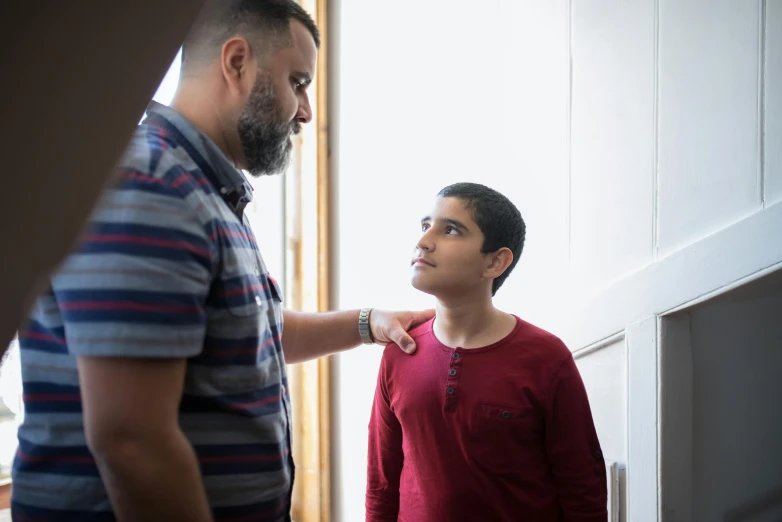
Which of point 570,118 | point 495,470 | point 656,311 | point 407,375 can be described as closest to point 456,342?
point 407,375

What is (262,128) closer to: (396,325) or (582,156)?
(396,325)

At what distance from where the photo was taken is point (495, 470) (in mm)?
1036

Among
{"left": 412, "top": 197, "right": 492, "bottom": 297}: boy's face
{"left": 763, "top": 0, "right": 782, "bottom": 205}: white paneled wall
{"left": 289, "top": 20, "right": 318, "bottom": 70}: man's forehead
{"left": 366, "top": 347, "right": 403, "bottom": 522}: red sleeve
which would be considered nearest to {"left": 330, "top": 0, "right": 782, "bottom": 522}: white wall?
{"left": 763, "top": 0, "right": 782, "bottom": 205}: white paneled wall

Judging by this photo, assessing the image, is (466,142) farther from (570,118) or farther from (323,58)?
(323,58)

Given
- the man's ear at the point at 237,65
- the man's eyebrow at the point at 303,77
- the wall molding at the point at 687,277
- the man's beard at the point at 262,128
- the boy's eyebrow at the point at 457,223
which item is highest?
the man's eyebrow at the point at 303,77

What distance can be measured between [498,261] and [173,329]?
0.72 metres

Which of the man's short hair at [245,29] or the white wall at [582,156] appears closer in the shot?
the man's short hair at [245,29]

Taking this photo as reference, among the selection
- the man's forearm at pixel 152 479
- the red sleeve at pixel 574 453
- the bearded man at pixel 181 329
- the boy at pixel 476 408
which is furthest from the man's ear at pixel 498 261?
the man's forearm at pixel 152 479

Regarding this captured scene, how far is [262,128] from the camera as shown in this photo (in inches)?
33.6

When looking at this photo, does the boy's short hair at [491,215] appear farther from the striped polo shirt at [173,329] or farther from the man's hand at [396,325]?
the striped polo shirt at [173,329]

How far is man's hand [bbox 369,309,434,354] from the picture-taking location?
1180 millimetres

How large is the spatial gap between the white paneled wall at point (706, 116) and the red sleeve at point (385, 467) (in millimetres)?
634

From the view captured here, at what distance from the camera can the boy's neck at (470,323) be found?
112 centimetres

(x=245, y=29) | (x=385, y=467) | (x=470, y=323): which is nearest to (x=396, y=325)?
(x=470, y=323)
